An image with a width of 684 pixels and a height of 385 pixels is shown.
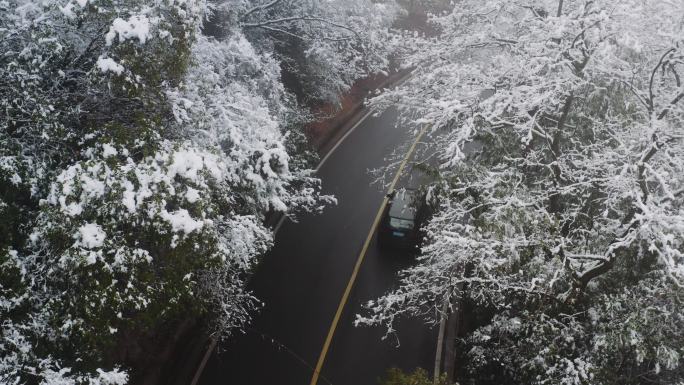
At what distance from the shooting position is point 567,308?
9852mm

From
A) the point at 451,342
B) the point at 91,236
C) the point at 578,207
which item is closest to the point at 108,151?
the point at 91,236

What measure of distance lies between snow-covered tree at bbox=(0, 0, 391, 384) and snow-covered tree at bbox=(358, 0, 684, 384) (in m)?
4.61

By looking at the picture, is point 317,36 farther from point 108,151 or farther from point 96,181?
point 96,181

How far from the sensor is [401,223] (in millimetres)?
16453

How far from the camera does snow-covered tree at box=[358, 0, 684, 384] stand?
28.0ft

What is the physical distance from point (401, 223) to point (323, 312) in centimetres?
402

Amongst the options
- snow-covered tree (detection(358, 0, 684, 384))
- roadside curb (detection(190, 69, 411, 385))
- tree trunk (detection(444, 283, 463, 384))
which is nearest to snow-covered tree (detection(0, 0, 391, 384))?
snow-covered tree (detection(358, 0, 684, 384))

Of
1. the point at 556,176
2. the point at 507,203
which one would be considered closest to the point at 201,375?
the point at 507,203

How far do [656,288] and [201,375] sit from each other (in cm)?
1037

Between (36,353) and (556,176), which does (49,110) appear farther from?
(556,176)

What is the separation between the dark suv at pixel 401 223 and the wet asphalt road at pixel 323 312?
1.84ft

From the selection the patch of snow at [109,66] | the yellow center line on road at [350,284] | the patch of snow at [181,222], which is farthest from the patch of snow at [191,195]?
the yellow center line on road at [350,284]

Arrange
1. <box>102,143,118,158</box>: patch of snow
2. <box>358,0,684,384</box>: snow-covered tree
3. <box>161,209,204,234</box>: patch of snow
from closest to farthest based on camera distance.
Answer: <box>161,209,204,234</box>: patch of snow, <box>102,143,118,158</box>: patch of snow, <box>358,0,684,384</box>: snow-covered tree

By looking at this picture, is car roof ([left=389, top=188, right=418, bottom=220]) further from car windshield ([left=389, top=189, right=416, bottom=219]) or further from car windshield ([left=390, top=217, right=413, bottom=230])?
car windshield ([left=390, top=217, right=413, bottom=230])
